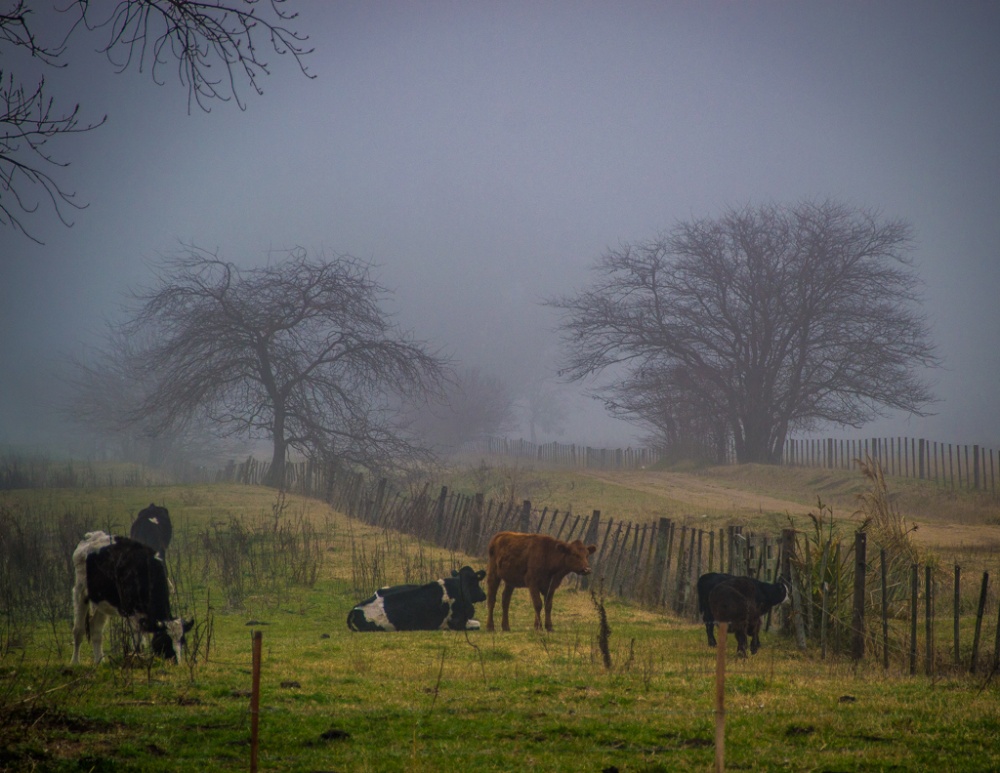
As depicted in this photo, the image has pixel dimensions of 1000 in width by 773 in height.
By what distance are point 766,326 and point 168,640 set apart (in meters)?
35.6

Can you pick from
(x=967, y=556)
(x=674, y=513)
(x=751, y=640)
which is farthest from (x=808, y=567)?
(x=674, y=513)

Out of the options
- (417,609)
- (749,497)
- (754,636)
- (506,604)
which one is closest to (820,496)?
(749,497)

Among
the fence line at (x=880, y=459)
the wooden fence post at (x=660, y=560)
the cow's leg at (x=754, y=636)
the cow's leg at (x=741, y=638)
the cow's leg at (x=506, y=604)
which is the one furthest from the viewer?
the fence line at (x=880, y=459)

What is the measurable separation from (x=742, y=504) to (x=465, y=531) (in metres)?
9.88

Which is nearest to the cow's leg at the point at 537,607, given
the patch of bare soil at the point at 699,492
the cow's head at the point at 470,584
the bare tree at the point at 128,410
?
the cow's head at the point at 470,584


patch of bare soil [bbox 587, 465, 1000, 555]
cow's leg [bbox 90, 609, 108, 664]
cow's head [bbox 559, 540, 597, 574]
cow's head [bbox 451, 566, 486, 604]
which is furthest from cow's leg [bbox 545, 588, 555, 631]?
patch of bare soil [bbox 587, 465, 1000, 555]

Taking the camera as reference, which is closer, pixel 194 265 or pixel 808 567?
pixel 808 567

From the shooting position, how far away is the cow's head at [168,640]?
8.73m

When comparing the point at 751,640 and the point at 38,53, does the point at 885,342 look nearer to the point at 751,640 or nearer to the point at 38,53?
the point at 751,640

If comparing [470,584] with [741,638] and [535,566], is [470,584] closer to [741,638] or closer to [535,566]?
[535,566]

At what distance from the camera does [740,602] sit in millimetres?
10234

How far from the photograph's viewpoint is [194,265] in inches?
1442

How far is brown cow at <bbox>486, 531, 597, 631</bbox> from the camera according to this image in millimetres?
12430

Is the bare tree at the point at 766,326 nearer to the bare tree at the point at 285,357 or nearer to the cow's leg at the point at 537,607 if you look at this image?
the bare tree at the point at 285,357
